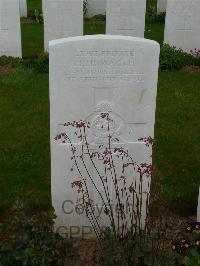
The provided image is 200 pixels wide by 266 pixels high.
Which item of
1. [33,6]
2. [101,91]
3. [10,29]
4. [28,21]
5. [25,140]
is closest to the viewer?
[101,91]

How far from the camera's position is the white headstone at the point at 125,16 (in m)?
9.62

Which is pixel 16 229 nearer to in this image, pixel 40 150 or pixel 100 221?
pixel 100 221

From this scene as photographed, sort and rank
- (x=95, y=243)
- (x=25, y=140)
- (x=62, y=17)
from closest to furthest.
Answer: (x=95, y=243) → (x=25, y=140) → (x=62, y=17)

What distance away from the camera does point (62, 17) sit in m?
9.49

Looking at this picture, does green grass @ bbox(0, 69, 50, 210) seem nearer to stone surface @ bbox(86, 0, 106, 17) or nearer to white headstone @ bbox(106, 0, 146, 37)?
white headstone @ bbox(106, 0, 146, 37)

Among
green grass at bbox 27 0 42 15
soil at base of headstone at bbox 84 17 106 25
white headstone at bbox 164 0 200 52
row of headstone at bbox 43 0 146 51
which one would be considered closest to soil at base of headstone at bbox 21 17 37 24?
green grass at bbox 27 0 42 15

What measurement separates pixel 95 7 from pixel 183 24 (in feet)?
17.5

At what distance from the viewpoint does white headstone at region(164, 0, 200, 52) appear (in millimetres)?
9602

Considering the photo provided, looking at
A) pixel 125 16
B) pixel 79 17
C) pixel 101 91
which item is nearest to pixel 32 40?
pixel 79 17

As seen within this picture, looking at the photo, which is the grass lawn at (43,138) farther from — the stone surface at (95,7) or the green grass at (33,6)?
the green grass at (33,6)

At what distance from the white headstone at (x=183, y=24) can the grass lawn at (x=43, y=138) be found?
62.0 inches

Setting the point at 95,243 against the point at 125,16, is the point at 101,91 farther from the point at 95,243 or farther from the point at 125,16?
the point at 125,16

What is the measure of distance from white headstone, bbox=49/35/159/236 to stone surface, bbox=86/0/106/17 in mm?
11380

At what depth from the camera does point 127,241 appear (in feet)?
11.7
